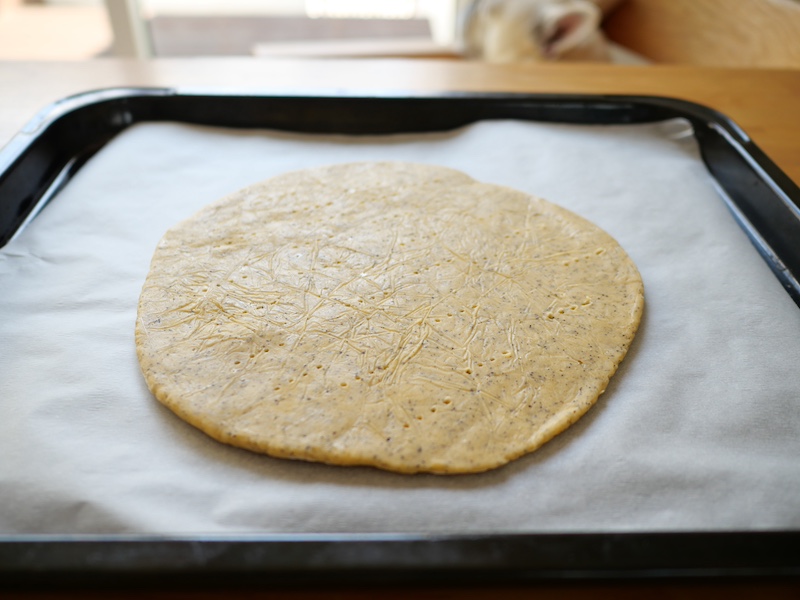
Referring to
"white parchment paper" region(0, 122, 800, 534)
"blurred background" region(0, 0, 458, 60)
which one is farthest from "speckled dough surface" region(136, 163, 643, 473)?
"blurred background" region(0, 0, 458, 60)

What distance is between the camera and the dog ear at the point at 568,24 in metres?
1.91

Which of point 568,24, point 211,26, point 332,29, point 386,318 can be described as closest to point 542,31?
point 568,24

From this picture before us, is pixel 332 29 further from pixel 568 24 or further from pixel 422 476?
pixel 422 476

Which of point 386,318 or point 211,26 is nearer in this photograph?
point 386,318

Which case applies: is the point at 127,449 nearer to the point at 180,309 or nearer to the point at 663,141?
the point at 180,309

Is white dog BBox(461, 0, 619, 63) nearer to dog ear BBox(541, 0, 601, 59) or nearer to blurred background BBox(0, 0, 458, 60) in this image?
dog ear BBox(541, 0, 601, 59)

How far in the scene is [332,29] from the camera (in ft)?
9.35

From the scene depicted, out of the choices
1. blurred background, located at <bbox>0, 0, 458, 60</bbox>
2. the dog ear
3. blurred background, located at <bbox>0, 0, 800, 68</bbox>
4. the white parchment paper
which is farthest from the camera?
blurred background, located at <bbox>0, 0, 458, 60</bbox>

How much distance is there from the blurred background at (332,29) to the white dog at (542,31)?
0.19 metres

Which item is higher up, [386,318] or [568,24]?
[568,24]

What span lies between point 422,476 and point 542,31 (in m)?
1.64

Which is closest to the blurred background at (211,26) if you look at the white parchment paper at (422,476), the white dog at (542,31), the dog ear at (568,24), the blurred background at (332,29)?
the blurred background at (332,29)

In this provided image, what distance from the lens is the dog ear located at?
1.91m

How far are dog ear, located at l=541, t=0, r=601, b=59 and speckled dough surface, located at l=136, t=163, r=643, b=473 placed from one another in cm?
105
